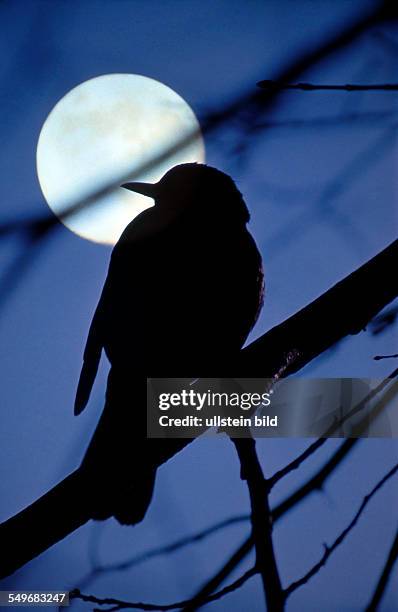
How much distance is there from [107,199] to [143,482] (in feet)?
1.82

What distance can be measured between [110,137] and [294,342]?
57 cm

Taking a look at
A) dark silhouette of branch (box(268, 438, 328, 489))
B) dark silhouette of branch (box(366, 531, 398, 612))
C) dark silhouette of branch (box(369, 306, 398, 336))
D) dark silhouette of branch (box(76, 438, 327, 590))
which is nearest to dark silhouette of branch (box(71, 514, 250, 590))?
dark silhouette of branch (box(76, 438, 327, 590))

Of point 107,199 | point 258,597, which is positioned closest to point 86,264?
point 107,199

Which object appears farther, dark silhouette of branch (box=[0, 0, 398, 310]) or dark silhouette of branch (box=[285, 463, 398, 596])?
dark silhouette of branch (box=[285, 463, 398, 596])

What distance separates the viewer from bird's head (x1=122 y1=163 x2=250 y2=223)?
3.60 feet

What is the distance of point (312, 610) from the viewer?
107cm

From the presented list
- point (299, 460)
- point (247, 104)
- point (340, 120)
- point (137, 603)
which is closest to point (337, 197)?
point (340, 120)

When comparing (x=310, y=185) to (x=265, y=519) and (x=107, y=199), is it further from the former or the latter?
(x=265, y=519)

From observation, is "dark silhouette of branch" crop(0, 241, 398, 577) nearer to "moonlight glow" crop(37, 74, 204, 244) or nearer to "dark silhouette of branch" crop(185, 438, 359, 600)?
"dark silhouette of branch" crop(185, 438, 359, 600)

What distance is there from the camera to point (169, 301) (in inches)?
43.8

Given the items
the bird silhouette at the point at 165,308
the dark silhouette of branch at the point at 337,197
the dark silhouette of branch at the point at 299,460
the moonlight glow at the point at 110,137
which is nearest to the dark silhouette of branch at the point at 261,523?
the dark silhouette of branch at the point at 299,460

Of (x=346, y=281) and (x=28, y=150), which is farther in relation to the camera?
(x=28, y=150)

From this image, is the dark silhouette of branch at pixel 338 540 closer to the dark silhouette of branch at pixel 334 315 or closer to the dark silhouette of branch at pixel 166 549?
the dark silhouette of branch at pixel 166 549

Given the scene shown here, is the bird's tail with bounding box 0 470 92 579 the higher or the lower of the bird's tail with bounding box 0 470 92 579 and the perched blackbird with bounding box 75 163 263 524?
the lower
